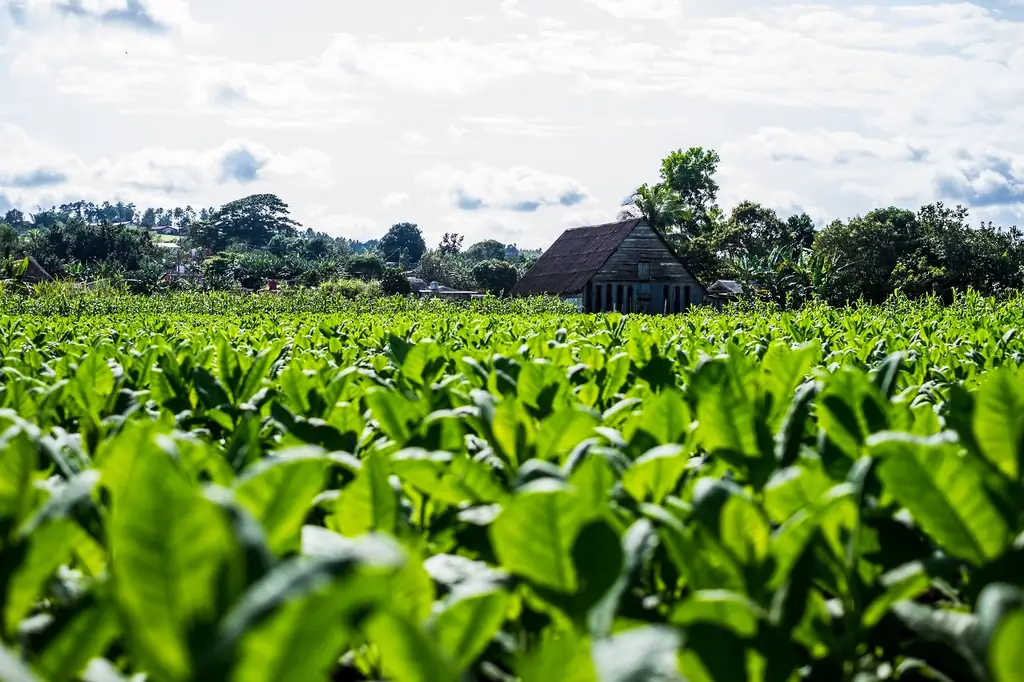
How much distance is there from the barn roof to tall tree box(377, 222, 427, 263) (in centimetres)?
12416

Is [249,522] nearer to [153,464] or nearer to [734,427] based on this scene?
[153,464]

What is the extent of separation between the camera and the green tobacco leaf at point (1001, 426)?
5.25 ft

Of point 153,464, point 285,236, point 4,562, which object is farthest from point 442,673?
point 285,236

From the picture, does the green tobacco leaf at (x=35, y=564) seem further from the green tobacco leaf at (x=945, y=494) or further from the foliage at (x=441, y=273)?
the foliage at (x=441, y=273)

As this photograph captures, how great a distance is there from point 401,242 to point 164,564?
600 feet

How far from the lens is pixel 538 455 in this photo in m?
1.95

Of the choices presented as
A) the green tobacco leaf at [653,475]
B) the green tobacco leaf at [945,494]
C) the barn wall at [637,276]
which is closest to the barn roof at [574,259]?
the barn wall at [637,276]

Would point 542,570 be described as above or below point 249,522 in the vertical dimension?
below

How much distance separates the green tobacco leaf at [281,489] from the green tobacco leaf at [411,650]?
0.97 ft

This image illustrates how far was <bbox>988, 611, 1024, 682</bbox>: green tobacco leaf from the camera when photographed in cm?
83

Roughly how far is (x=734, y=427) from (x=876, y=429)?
1.03 ft

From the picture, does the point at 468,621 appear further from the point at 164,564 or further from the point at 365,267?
the point at 365,267

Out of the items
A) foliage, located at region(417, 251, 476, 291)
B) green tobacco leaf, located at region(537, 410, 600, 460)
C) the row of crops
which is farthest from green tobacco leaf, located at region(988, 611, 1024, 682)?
foliage, located at region(417, 251, 476, 291)

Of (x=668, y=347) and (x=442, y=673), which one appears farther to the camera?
(x=668, y=347)
